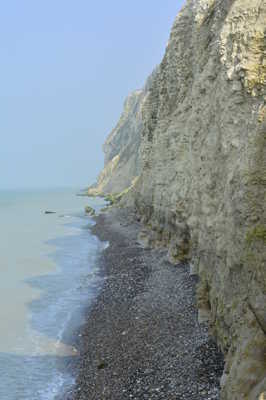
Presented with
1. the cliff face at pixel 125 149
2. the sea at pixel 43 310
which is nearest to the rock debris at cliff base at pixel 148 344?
the sea at pixel 43 310

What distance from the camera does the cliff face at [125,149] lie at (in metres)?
131

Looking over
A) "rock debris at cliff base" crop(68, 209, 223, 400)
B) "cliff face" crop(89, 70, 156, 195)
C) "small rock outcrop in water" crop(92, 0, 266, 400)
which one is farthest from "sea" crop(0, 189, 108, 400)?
"cliff face" crop(89, 70, 156, 195)

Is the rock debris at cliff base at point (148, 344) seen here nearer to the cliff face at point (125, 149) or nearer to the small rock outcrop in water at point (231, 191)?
the small rock outcrop in water at point (231, 191)

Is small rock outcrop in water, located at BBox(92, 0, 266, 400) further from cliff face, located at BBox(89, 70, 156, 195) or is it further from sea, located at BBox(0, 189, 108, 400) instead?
cliff face, located at BBox(89, 70, 156, 195)

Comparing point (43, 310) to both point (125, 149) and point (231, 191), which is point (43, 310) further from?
point (125, 149)

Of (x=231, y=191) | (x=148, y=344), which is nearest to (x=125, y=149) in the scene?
(x=148, y=344)

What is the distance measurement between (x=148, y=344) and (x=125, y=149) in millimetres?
131229

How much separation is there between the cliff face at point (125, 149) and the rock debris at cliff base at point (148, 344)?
9288cm

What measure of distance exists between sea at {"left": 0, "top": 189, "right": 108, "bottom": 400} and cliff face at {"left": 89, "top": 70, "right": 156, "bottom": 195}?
74059mm

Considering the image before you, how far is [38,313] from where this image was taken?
86.9 feet

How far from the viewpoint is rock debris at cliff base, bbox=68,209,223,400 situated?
552 inches

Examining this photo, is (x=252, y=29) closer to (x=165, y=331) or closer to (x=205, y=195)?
(x=205, y=195)

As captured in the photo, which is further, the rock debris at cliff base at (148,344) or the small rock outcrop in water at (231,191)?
the rock debris at cliff base at (148,344)

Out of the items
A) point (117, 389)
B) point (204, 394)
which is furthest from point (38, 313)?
point (204, 394)
